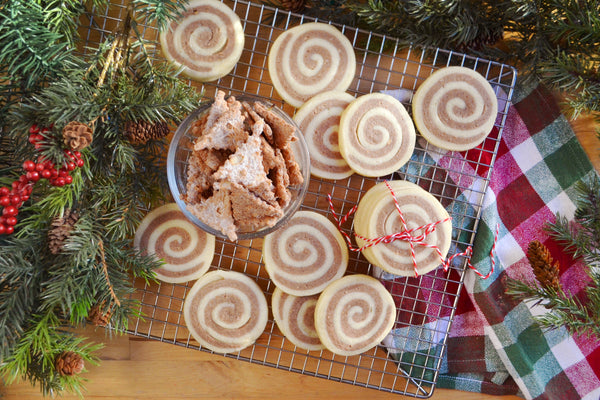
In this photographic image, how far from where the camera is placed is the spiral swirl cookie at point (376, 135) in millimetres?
1386

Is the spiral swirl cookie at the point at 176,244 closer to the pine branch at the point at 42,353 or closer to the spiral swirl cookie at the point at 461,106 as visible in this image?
the pine branch at the point at 42,353

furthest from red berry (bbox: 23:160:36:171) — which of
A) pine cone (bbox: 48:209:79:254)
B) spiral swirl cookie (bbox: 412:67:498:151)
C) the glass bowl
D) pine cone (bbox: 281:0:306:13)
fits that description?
spiral swirl cookie (bbox: 412:67:498:151)

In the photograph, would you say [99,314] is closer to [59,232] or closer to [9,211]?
[59,232]

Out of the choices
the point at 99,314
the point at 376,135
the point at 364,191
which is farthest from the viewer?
the point at 364,191

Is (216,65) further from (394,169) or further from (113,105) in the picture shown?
(394,169)

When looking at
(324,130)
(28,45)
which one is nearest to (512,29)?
(324,130)

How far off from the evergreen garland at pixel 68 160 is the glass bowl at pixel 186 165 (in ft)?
0.14

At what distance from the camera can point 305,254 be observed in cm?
144

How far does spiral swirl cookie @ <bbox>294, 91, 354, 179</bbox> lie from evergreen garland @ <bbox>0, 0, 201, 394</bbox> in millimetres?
297

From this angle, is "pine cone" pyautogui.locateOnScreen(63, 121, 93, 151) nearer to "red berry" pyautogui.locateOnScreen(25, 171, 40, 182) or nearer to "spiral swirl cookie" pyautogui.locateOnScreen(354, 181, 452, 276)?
"red berry" pyautogui.locateOnScreen(25, 171, 40, 182)

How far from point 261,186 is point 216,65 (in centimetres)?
41

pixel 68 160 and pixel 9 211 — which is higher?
pixel 68 160

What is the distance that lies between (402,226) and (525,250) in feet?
1.31

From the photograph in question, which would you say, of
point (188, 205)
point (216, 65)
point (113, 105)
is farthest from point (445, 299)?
point (113, 105)
